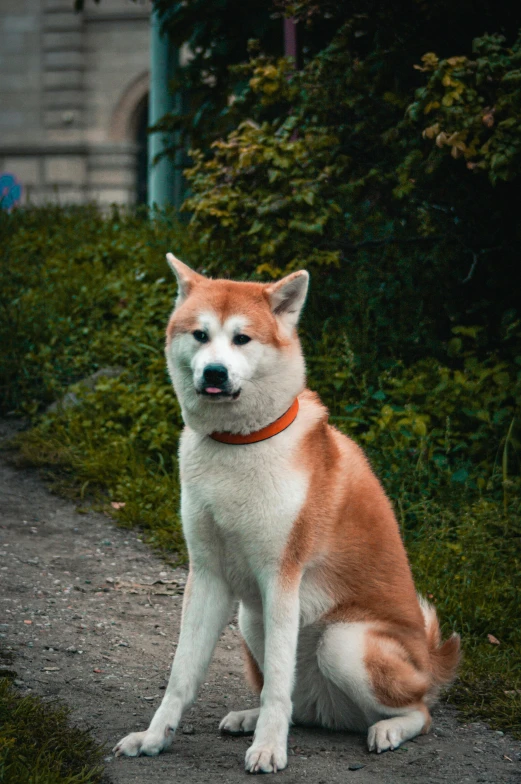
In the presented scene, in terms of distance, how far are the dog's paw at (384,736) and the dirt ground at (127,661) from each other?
0.13 feet

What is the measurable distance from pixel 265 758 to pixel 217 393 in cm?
128

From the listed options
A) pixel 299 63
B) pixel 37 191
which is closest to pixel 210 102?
pixel 299 63

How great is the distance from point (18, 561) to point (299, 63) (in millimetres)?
4890

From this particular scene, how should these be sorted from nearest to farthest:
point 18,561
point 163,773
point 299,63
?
point 163,773 < point 18,561 < point 299,63

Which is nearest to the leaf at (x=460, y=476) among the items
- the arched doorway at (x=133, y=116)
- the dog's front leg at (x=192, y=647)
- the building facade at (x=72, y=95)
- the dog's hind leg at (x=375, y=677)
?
the dog's hind leg at (x=375, y=677)

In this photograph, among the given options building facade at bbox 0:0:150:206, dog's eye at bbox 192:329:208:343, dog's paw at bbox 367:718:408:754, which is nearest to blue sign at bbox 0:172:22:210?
building facade at bbox 0:0:150:206

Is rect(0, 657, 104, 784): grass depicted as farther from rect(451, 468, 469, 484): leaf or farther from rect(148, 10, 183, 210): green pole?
rect(148, 10, 183, 210): green pole

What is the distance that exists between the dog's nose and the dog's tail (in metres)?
1.44

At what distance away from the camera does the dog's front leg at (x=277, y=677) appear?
3320 mm

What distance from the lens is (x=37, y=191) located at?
20.8 m

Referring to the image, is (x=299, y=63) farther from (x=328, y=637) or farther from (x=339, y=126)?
(x=328, y=637)

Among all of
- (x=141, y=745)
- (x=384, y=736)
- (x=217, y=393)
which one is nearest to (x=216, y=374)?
(x=217, y=393)

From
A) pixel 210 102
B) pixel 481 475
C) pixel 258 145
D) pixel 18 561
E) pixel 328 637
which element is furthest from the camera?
pixel 210 102

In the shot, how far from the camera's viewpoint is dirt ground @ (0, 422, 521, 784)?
344 centimetres
